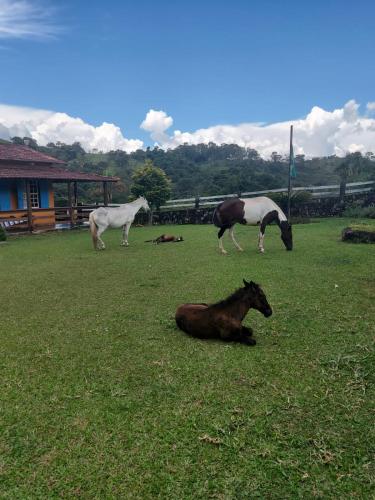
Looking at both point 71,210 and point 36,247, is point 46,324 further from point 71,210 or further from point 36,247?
point 71,210

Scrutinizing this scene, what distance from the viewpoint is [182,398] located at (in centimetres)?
313

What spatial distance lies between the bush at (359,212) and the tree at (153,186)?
9.81 meters

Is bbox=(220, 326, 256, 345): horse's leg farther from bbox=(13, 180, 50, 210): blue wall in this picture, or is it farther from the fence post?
bbox=(13, 180, 50, 210): blue wall

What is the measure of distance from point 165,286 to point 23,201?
1500cm

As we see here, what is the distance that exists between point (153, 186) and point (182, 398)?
19425 mm

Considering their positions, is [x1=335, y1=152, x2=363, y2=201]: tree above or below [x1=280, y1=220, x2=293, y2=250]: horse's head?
above

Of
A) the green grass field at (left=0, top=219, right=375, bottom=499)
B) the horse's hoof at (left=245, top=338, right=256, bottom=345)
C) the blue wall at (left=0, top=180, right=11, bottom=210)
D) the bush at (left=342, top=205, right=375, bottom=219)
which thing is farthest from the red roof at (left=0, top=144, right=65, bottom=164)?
the horse's hoof at (left=245, top=338, right=256, bottom=345)

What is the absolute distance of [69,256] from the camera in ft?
35.4

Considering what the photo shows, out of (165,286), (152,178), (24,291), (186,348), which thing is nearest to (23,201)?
(152,178)

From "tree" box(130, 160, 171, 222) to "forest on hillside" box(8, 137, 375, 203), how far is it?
574 centimetres

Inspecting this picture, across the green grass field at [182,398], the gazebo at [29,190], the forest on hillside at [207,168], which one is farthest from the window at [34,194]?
the green grass field at [182,398]

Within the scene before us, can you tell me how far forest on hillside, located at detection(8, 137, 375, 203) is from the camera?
3000 centimetres

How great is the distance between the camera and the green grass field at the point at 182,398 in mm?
2270

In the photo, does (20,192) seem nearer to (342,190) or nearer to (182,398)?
(342,190)
